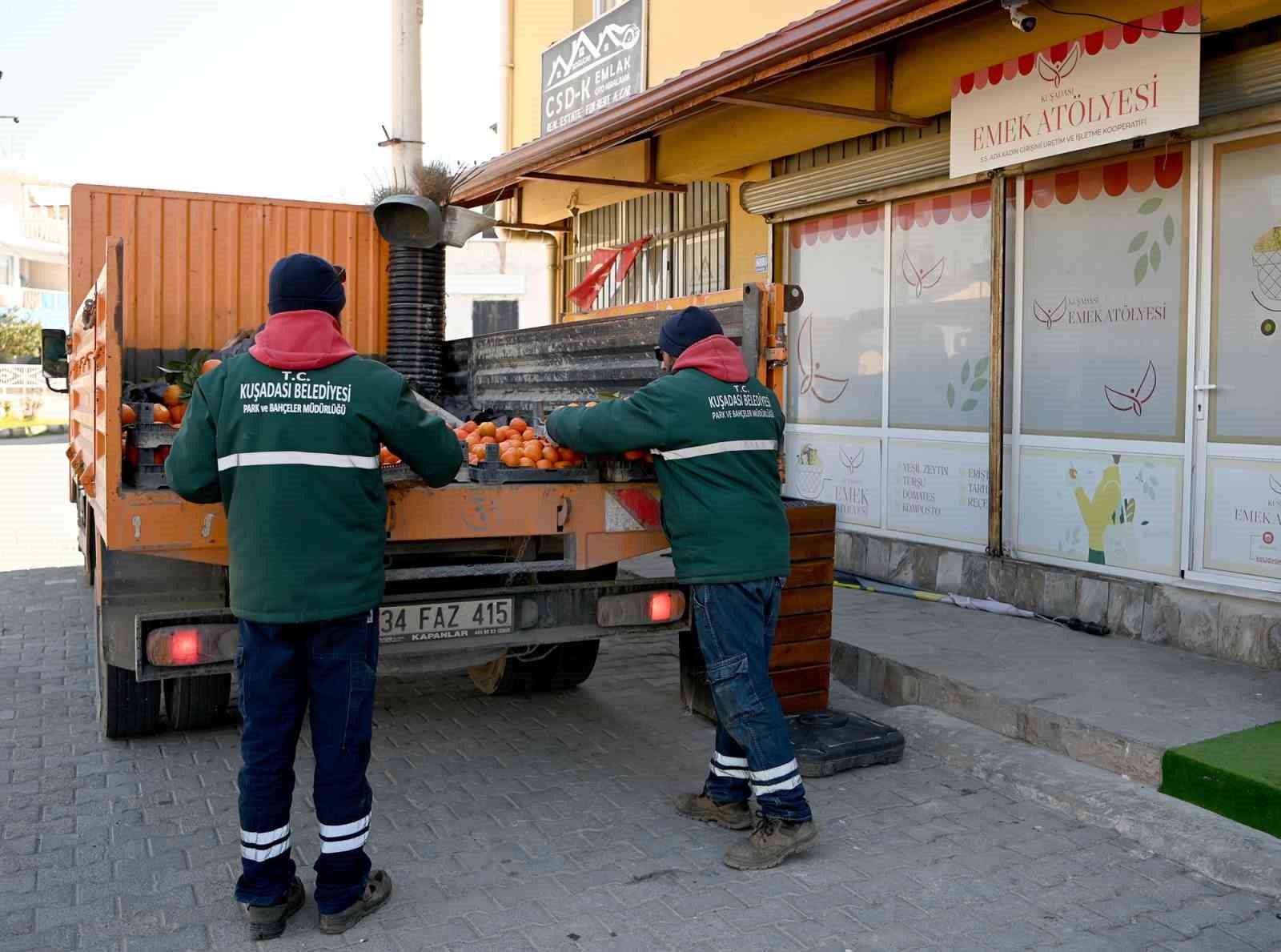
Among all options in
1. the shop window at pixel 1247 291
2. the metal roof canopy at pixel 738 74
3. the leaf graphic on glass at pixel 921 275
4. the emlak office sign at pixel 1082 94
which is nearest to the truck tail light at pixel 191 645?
the metal roof canopy at pixel 738 74

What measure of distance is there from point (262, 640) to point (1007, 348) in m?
5.75

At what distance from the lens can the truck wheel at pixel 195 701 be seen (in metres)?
5.49

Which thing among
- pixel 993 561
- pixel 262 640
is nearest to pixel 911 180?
pixel 993 561

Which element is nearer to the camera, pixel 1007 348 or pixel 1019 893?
pixel 1019 893

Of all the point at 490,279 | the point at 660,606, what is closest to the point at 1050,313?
the point at 660,606

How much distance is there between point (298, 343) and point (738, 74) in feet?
15.7

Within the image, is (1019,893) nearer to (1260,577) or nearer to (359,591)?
(359,591)

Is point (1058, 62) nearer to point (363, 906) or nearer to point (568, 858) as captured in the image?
point (568, 858)

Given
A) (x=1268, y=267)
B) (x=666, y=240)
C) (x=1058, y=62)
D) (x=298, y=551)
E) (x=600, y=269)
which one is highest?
(x=1058, y=62)

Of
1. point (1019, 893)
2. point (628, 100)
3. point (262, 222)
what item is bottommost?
point (1019, 893)

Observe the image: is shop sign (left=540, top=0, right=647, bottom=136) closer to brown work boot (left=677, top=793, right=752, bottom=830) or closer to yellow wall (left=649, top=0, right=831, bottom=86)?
yellow wall (left=649, top=0, right=831, bottom=86)

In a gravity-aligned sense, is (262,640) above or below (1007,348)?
below

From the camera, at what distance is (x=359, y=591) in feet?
11.8

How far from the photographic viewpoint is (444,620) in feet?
14.8
